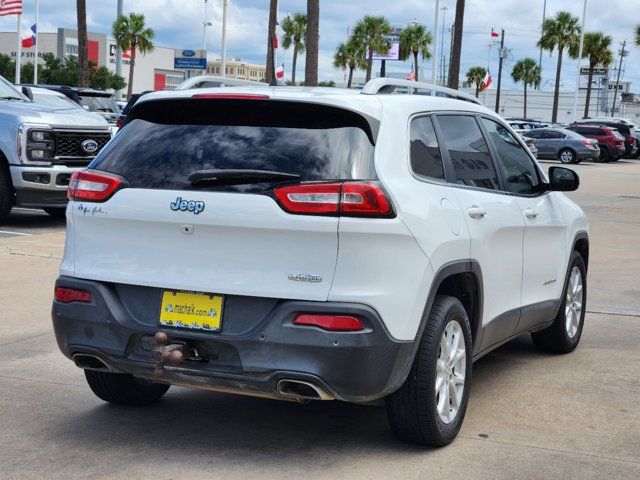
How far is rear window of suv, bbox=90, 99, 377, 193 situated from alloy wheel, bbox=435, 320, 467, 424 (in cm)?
100

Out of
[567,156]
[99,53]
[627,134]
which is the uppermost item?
[99,53]

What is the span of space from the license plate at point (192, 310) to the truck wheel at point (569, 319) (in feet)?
10.4

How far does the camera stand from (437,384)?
4.83 m

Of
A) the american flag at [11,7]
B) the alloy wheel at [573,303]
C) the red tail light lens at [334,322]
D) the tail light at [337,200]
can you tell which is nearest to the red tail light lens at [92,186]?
the tail light at [337,200]

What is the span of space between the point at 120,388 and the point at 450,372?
179cm

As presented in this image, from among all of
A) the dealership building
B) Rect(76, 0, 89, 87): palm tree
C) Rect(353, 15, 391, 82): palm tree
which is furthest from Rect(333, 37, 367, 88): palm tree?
Rect(76, 0, 89, 87): palm tree

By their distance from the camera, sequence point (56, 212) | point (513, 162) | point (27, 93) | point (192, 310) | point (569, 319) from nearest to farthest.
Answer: point (192, 310), point (513, 162), point (569, 319), point (27, 93), point (56, 212)

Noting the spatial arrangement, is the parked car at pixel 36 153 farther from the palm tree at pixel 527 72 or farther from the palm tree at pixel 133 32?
the palm tree at pixel 527 72

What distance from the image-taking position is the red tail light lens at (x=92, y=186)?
15.7ft

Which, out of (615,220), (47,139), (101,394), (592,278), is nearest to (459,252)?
(101,394)

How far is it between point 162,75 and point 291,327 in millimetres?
149299

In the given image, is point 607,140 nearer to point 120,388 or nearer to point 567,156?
point 567,156

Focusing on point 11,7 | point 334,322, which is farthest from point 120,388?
point 11,7

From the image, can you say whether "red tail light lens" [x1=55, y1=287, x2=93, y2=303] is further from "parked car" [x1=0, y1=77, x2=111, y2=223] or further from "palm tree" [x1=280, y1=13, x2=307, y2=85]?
"palm tree" [x1=280, y1=13, x2=307, y2=85]
